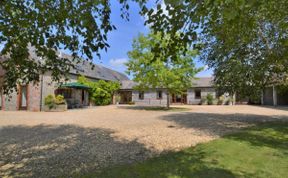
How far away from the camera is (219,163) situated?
5496 mm

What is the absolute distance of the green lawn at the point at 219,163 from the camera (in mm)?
4809

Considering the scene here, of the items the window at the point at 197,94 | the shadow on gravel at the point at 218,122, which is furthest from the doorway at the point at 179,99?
the shadow on gravel at the point at 218,122

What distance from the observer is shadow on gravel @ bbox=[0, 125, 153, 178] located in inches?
205

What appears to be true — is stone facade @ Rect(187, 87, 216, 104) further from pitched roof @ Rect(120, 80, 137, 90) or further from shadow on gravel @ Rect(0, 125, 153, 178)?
shadow on gravel @ Rect(0, 125, 153, 178)

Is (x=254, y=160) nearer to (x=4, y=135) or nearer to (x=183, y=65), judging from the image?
(x=4, y=135)

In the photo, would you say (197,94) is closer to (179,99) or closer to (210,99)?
(210,99)

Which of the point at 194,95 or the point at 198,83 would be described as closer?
the point at 194,95

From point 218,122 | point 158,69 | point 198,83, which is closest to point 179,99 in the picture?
point 198,83

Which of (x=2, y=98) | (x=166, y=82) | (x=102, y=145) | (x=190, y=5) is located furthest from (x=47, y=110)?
(x=190, y=5)

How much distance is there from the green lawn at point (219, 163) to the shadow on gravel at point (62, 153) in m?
0.66

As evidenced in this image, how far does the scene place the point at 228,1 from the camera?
8.13 ft

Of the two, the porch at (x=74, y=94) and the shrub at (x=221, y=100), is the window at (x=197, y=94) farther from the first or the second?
the porch at (x=74, y=94)

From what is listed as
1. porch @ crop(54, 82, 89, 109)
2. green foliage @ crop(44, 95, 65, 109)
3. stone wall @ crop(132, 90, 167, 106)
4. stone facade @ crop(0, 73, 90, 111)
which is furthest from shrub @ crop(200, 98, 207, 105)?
green foliage @ crop(44, 95, 65, 109)

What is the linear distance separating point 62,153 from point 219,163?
399 cm
